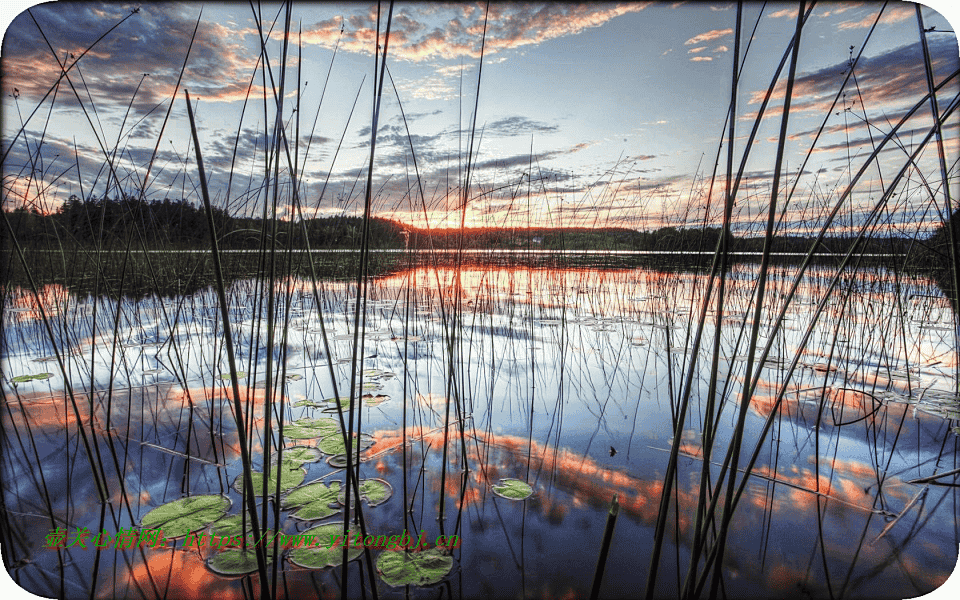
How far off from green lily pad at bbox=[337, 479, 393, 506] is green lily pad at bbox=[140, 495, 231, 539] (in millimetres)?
342

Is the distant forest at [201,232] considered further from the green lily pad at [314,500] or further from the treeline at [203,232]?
the green lily pad at [314,500]

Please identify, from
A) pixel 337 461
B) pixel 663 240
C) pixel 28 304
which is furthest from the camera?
pixel 663 240

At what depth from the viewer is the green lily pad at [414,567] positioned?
1007 mm

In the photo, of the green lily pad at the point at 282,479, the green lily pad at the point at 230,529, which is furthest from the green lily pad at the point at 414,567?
the green lily pad at the point at 282,479

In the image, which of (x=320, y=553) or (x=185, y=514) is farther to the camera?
(x=185, y=514)

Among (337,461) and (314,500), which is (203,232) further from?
(314,500)

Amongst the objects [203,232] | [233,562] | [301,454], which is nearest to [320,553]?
[233,562]

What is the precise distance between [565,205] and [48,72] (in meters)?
3.80

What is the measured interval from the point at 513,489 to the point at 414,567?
1.39 ft

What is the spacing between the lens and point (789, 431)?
176 cm

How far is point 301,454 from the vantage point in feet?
5.07

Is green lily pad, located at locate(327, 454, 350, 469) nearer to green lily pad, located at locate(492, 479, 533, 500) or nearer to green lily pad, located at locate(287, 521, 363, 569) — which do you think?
green lily pad, located at locate(287, 521, 363, 569)

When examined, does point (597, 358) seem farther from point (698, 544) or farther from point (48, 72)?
point (48, 72)

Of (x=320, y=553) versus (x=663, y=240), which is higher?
(x=663, y=240)
